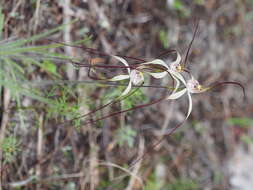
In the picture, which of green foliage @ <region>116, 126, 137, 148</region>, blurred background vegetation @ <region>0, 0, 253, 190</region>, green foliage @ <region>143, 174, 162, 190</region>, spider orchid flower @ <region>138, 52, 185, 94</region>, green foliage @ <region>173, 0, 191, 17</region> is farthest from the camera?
green foliage @ <region>173, 0, 191, 17</region>

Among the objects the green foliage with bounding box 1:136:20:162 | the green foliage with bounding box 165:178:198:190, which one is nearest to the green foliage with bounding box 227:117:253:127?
the green foliage with bounding box 165:178:198:190

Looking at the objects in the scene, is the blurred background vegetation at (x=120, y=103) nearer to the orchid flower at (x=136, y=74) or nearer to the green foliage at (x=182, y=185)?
the green foliage at (x=182, y=185)

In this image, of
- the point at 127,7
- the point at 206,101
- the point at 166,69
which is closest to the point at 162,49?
the point at 127,7

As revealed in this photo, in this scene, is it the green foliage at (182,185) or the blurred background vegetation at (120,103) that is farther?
the green foliage at (182,185)

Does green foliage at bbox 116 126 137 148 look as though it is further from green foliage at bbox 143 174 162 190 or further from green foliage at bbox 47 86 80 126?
green foliage at bbox 47 86 80 126

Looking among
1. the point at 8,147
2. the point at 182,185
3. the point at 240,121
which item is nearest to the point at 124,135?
the point at 182,185

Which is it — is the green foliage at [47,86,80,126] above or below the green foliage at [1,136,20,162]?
above

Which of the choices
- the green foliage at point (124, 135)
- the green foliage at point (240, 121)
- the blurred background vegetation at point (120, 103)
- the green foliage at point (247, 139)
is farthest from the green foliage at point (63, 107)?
the green foliage at point (247, 139)

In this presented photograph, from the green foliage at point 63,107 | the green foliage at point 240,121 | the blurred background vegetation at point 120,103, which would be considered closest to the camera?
the green foliage at point 63,107
